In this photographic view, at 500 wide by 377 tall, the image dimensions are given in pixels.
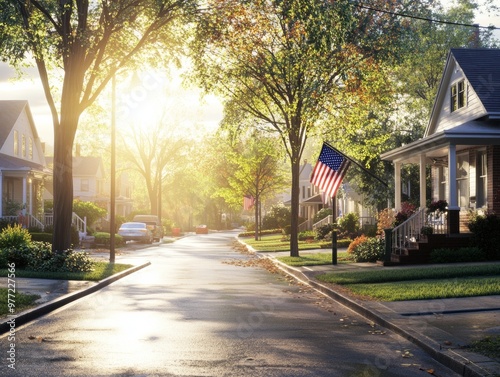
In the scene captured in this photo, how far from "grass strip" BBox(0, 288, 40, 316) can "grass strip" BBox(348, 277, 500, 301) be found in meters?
6.96

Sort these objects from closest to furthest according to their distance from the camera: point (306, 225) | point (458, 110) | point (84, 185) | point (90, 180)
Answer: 1. point (458, 110)
2. point (306, 225)
3. point (84, 185)
4. point (90, 180)

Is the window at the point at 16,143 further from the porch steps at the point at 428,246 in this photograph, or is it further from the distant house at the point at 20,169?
the porch steps at the point at 428,246

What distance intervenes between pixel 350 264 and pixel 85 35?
39.3ft

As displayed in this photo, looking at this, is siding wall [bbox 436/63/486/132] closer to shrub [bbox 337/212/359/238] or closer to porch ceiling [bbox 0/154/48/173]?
shrub [bbox 337/212/359/238]

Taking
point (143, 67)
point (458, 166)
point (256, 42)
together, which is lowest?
point (458, 166)

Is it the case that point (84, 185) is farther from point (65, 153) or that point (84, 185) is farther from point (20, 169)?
point (65, 153)

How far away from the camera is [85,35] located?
22.2 m

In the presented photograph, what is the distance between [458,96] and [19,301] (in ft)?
72.1

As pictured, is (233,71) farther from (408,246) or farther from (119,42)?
(408,246)

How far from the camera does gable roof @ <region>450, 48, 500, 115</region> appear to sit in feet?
88.9

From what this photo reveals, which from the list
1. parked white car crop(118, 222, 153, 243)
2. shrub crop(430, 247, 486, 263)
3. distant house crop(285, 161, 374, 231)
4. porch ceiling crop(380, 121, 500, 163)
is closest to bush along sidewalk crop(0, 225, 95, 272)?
shrub crop(430, 247, 486, 263)

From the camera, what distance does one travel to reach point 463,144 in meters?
25.5

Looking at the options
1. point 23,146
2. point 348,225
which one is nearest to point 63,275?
point 348,225

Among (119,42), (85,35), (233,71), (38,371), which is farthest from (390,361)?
(233,71)
